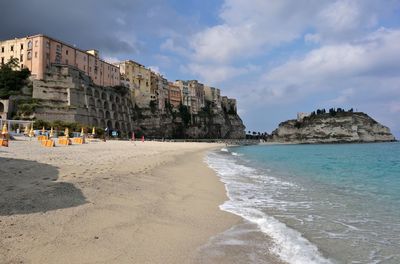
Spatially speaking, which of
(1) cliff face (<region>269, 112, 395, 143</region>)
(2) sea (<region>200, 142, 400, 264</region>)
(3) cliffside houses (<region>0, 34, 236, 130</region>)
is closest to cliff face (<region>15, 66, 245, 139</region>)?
(3) cliffside houses (<region>0, 34, 236, 130</region>)

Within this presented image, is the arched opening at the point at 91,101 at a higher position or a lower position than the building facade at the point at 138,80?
lower

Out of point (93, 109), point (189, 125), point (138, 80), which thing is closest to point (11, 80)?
point (93, 109)

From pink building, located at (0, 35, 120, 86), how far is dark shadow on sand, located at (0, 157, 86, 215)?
69.0 m

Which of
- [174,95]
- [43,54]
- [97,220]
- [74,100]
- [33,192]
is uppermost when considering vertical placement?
[43,54]

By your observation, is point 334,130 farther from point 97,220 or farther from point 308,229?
point 97,220

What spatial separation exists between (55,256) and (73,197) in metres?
3.01

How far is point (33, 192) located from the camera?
272 inches

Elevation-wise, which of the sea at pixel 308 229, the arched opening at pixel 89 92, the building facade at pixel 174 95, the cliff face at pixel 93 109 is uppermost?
the building facade at pixel 174 95

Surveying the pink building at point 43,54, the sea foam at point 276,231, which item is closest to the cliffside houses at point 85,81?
the pink building at point 43,54

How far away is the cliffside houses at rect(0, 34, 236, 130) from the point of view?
2746 inches

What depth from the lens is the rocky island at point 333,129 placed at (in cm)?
16488

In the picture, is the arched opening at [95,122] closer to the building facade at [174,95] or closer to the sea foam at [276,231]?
the building facade at [174,95]

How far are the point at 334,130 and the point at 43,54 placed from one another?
142m

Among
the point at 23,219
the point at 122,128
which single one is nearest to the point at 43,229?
the point at 23,219
